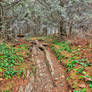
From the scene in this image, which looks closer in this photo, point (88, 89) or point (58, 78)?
point (88, 89)

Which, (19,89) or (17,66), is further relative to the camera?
(17,66)

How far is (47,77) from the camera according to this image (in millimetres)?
5098

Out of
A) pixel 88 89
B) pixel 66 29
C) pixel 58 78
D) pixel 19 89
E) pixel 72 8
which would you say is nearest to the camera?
pixel 88 89

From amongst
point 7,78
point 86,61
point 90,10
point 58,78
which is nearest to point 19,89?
point 7,78

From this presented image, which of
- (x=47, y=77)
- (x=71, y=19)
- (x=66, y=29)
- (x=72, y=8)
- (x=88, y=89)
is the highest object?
(x=72, y=8)

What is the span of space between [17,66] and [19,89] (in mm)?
1705

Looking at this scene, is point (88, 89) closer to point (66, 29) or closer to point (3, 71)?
point (3, 71)

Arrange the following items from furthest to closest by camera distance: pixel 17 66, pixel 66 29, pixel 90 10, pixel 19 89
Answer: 1. pixel 66 29
2. pixel 90 10
3. pixel 17 66
4. pixel 19 89

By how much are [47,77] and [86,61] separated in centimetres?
256

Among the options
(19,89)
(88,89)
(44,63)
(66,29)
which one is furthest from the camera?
(66,29)

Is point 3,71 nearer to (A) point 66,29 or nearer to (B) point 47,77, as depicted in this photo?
(B) point 47,77

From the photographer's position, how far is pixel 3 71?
175 inches

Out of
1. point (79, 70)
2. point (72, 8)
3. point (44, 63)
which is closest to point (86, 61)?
point (79, 70)

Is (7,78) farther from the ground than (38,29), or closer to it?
closer to it
